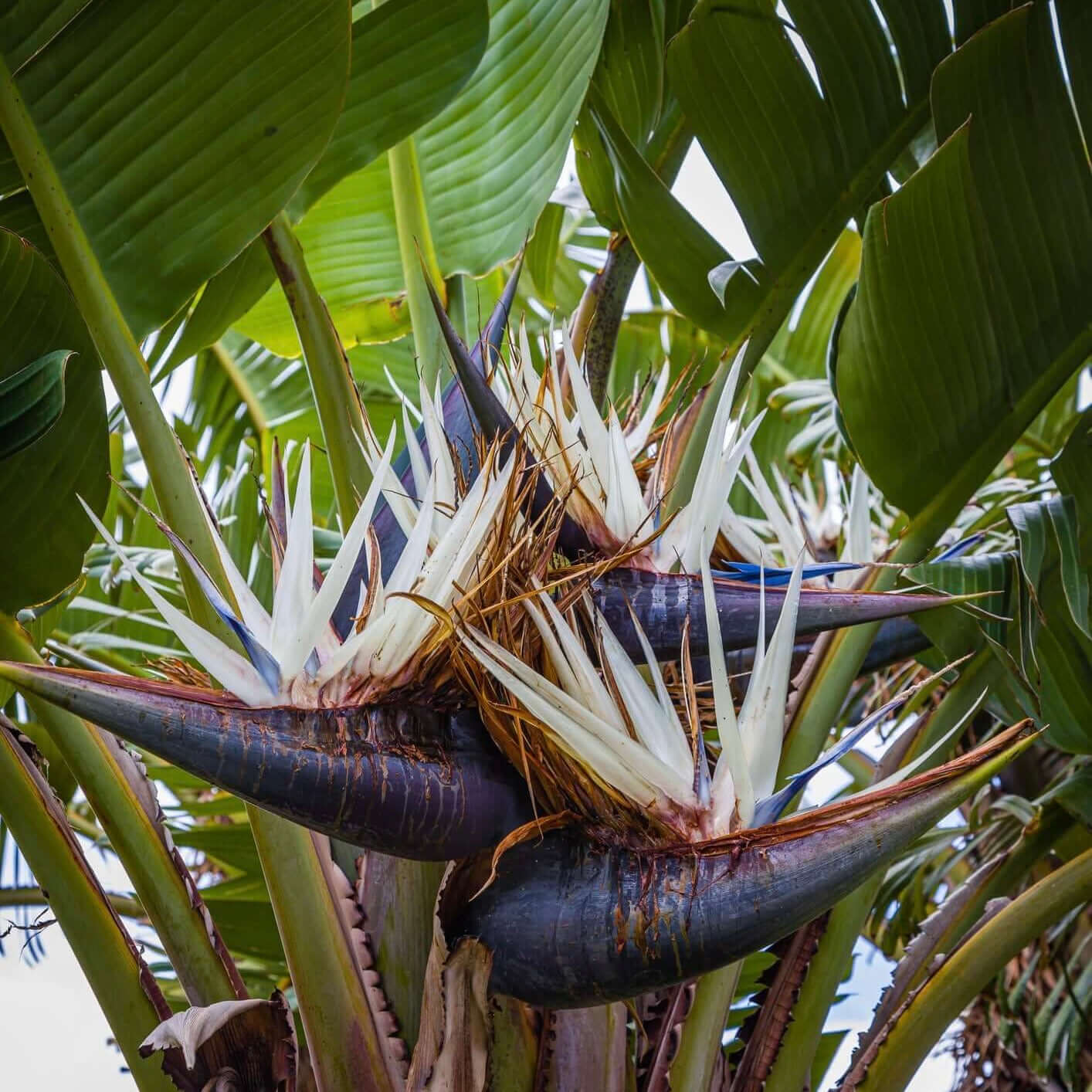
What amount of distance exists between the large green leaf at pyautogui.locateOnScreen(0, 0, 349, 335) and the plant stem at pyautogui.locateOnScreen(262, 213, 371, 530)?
59 millimetres

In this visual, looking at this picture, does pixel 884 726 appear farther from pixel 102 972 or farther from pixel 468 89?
pixel 102 972

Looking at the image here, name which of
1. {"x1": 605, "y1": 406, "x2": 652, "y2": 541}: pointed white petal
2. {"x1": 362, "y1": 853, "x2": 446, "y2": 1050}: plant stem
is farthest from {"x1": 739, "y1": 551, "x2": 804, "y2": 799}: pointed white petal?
{"x1": 362, "y1": 853, "x2": 446, "y2": 1050}: plant stem

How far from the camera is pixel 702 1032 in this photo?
58 cm

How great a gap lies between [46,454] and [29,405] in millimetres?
76

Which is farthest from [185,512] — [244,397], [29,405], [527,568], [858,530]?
[244,397]

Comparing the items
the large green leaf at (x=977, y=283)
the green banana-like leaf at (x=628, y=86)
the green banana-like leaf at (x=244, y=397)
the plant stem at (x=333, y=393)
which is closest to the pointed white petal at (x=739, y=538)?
the large green leaf at (x=977, y=283)

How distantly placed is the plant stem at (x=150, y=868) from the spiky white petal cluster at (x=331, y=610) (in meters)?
0.18

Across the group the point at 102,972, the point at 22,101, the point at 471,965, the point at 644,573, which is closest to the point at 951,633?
the point at 644,573

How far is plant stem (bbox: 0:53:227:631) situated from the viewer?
22.0 inches

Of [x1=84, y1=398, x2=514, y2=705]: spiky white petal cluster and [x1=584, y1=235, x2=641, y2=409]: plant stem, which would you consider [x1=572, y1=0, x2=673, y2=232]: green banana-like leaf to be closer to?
[x1=584, y1=235, x2=641, y2=409]: plant stem

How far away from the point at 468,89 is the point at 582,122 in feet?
0.32

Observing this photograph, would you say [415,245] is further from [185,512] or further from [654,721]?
[654,721]

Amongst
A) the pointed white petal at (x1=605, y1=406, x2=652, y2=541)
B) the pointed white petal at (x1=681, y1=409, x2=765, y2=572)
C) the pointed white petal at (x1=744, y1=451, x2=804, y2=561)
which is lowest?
the pointed white petal at (x1=681, y1=409, x2=765, y2=572)

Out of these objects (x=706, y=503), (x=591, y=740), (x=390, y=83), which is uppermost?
(x=390, y=83)
